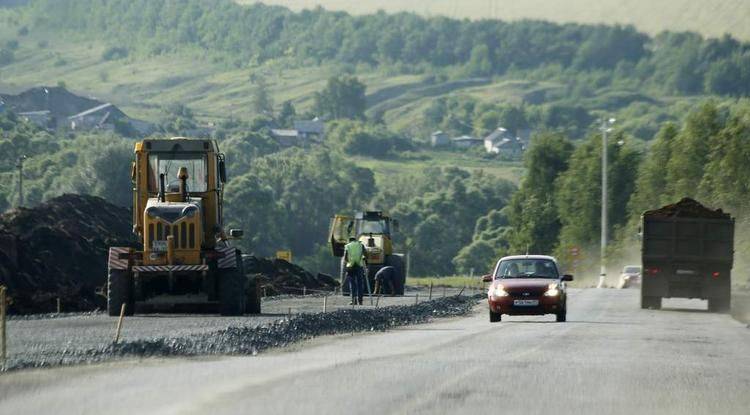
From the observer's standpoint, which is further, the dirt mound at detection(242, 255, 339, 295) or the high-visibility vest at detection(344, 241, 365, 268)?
the dirt mound at detection(242, 255, 339, 295)

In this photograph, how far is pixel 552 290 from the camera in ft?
117

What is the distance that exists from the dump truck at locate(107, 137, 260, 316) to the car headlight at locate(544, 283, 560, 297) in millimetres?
6490

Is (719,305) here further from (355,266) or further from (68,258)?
(68,258)

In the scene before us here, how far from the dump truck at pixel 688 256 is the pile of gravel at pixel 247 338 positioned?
28.4ft

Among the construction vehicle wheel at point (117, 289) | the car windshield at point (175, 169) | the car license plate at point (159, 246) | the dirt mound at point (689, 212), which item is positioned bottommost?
the construction vehicle wheel at point (117, 289)

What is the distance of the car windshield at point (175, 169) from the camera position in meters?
35.7

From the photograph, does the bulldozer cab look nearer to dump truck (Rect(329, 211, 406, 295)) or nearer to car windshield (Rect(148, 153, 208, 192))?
dump truck (Rect(329, 211, 406, 295))

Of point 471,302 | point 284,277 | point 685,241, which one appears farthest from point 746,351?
point 284,277

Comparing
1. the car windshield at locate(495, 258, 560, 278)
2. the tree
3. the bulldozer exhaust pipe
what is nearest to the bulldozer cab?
the car windshield at locate(495, 258, 560, 278)

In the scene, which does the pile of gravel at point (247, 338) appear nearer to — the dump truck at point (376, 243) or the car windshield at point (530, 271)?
Result: the car windshield at point (530, 271)

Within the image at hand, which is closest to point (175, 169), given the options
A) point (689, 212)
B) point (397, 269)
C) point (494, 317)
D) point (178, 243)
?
point (178, 243)

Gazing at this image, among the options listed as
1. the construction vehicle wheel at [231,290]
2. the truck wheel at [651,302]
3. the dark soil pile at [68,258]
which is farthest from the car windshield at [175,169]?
the truck wheel at [651,302]

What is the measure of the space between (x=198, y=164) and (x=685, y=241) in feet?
48.5

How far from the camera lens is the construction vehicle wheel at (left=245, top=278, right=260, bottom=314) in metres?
37.4
